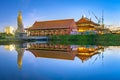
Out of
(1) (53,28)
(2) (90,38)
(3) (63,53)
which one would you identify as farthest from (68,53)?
(1) (53,28)

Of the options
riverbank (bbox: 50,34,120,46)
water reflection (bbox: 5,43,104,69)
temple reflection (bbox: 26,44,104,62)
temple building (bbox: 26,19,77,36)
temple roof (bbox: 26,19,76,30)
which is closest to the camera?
water reflection (bbox: 5,43,104,69)

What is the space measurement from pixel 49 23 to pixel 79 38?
492 inches

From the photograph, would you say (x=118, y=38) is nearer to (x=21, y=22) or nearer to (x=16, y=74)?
(x=21, y=22)

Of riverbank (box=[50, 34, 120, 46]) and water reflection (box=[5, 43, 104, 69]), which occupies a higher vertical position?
riverbank (box=[50, 34, 120, 46])

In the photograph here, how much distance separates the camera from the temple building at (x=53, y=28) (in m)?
41.7

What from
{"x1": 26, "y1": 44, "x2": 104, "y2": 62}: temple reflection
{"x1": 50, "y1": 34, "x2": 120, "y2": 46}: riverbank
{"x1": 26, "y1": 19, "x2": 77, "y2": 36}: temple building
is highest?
{"x1": 26, "y1": 19, "x2": 77, "y2": 36}: temple building

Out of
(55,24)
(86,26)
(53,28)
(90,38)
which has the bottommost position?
(90,38)

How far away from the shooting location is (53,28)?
42594 mm

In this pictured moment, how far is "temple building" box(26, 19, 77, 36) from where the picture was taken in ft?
137

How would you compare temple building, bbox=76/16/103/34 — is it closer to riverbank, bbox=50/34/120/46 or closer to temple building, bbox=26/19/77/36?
temple building, bbox=26/19/77/36

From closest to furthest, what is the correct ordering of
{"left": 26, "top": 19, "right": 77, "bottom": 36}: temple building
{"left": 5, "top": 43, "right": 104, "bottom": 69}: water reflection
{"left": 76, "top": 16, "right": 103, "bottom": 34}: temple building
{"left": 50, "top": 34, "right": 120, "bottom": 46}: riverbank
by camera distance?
{"left": 5, "top": 43, "right": 104, "bottom": 69}: water reflection, {"left": 50, "top": 34, "right": 120, "bottom": 46}: riverbank, {"left": 26, "top": 19, "right": 77, "bottom": 36}: temple building, {"left": 76, "top": 16, "right": 103, "bottom": 34}: temple building

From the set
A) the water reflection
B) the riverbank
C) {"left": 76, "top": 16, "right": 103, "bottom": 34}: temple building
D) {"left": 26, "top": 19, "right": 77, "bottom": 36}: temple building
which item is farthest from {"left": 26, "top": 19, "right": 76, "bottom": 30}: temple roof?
the water reflection

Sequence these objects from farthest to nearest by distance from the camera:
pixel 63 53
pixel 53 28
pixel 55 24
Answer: pixel 55 24 → pixel 53 28 → pixel 63 53

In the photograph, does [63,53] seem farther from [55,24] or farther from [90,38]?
[55,24]
